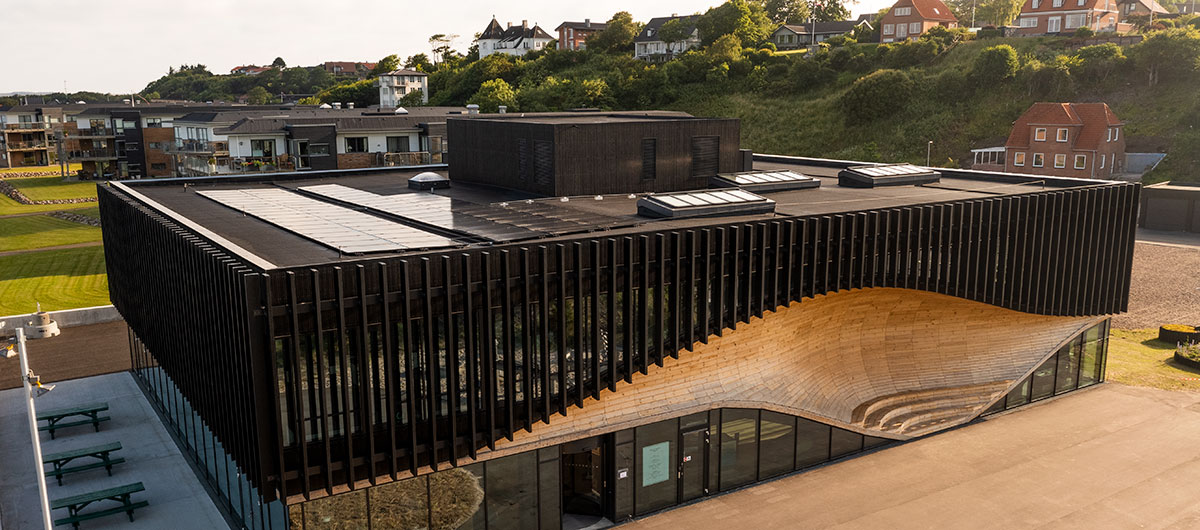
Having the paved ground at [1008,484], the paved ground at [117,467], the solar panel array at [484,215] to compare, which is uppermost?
the solar panel array at [484,215]

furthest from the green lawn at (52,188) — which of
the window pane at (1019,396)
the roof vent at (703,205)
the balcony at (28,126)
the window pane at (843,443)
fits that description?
the window pane at (1019,396)

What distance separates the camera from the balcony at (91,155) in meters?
110

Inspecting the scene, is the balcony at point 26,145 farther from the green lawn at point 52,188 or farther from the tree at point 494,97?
the tree at point 494,97

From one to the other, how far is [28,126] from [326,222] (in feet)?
424

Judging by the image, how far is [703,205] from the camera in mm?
27031

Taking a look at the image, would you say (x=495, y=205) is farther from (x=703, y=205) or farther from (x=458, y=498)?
(x=458, y=498)

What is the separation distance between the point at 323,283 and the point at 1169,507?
76.9 ft

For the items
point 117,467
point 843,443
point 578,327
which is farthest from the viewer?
point 843,443

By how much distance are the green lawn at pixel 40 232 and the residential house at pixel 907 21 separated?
298 feet

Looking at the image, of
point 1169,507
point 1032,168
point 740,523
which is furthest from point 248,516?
point 1032,168

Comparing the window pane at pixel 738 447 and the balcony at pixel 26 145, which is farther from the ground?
the balcony at pixel 26 145

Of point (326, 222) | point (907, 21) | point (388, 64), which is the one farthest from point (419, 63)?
point (326, 222)

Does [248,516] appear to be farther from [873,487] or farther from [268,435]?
[873,487]

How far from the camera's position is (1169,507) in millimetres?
24438
